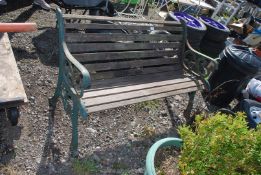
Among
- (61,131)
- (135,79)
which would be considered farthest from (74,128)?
(135,79)

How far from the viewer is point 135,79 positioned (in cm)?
377

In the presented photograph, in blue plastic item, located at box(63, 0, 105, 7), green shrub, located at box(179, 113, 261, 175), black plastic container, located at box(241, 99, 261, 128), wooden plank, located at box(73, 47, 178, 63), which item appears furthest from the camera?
blue plastic item, located at box(63, 0, 105, 7)

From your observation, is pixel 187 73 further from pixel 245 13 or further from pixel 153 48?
pixel 245 13

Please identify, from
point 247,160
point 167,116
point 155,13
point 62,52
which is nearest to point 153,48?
point 167,116

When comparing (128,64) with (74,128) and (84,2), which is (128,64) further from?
(84,2)

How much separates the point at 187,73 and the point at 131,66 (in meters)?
0.99

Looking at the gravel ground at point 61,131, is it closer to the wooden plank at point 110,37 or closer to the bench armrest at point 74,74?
the bench armrest at point 74,74

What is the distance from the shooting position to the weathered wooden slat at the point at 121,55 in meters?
3.35

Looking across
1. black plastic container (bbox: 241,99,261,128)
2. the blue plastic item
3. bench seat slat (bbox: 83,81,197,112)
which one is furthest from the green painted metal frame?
the blue plastic item

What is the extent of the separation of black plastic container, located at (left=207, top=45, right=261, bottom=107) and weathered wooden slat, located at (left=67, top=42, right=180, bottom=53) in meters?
1.05

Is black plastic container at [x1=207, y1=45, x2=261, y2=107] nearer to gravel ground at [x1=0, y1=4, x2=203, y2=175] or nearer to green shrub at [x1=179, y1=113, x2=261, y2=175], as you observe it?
gravel ground at [x1=0, y1=4, x2=203, y2=175]

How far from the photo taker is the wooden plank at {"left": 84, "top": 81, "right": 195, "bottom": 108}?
10.2 ft

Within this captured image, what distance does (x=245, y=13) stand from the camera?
9.14 metres

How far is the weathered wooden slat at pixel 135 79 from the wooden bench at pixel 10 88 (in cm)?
75
